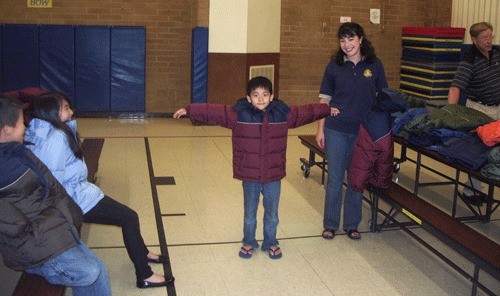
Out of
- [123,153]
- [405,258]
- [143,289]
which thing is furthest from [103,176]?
[405,258]

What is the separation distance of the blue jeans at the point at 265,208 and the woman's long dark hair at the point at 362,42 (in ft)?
3.56

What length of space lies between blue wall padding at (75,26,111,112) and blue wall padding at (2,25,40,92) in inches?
26.5

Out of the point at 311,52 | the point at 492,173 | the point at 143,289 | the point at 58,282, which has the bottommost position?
the point at 143,289

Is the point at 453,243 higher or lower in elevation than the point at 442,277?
higher

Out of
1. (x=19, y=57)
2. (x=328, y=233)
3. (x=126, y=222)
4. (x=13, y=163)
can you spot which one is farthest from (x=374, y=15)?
(x=13, y=163)

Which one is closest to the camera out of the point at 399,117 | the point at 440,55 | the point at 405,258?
the point at 405,258

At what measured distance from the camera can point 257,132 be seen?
419cm

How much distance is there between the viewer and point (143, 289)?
3.86 metres

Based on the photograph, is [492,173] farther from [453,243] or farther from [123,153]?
[123,153]

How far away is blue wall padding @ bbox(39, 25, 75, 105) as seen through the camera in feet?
32.6

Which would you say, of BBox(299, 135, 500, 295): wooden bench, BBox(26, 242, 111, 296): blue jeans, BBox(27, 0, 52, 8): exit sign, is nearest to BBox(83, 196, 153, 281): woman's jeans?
BBox(26, 242, 111, 296): blue jeans

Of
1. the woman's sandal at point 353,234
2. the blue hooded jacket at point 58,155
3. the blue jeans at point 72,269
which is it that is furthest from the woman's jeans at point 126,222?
the woman's sandal at point 353,234

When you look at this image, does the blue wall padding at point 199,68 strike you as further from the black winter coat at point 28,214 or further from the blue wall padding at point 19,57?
the black winter coat at point 28,214

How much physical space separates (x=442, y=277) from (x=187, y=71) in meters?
7.40
